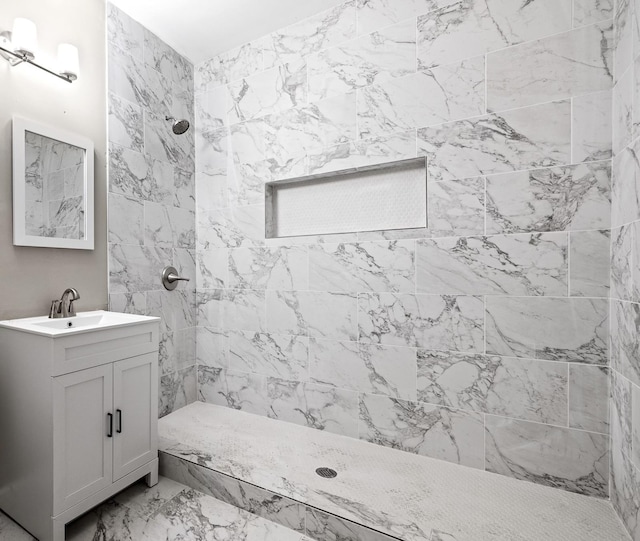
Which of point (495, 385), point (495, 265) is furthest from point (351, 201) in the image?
point (495, 385)

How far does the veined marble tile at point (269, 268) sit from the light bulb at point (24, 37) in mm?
1360

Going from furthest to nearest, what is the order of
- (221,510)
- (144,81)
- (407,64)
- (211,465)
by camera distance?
(144,81) → (407,64) → (211,465) → (221,510)

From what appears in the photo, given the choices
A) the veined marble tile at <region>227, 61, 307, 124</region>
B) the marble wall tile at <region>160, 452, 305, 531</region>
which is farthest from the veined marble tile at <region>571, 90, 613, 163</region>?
the marble wall tile at <region>160, 452, 305, 531</region>

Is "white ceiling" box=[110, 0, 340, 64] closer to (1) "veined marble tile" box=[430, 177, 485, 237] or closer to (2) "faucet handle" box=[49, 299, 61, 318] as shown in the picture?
(1) "veined marble tile" box=[430, 177, 485, 237]

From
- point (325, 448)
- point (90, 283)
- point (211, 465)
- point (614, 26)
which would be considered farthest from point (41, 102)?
point (614, 26)

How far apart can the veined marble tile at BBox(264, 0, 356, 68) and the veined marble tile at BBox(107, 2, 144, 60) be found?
2.53 ft

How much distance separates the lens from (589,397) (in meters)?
1.46

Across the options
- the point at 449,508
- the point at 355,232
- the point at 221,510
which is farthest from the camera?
the point at 355,232

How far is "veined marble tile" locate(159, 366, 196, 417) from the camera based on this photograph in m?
2.24

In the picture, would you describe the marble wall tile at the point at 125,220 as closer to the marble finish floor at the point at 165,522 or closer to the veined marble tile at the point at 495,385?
the marble finish floor at the point at 165,522

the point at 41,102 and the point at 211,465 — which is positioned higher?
the point at 41,102

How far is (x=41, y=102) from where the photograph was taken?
1.68 m

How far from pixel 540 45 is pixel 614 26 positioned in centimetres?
25

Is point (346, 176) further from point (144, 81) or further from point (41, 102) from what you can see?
point (41, 102)
